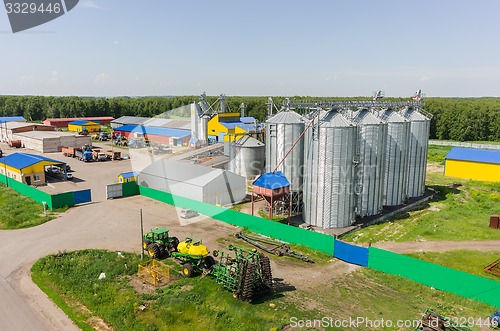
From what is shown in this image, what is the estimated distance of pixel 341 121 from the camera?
1155 inches

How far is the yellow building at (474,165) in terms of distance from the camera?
4806 centimetres

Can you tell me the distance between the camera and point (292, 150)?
33.2 meters

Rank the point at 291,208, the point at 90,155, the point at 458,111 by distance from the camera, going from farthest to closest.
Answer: the point at 458,111, the point at 90,155, the point at 291,208

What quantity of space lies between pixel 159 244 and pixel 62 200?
15705 mm

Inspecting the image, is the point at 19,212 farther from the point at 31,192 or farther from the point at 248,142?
the point at 248,142

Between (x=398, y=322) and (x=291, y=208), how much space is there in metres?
16.6

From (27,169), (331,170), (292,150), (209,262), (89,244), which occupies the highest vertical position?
(292,150)

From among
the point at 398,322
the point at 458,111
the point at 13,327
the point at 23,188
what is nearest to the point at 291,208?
the point at 398,322

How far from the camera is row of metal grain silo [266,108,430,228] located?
29281 millimetres

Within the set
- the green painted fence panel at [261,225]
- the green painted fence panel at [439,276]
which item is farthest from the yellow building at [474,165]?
the green painted fence panel at [261,225]

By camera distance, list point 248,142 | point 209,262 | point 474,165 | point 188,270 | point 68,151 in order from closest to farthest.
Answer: point 188,270, point 209,262, point 248,142, point 474,165, point 68,151

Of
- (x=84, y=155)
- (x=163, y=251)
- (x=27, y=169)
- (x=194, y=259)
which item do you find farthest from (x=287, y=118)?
(x=84, y=155)

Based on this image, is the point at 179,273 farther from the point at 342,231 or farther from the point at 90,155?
the point at 90,155

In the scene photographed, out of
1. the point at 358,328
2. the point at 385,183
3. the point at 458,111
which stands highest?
the point at 458,111
